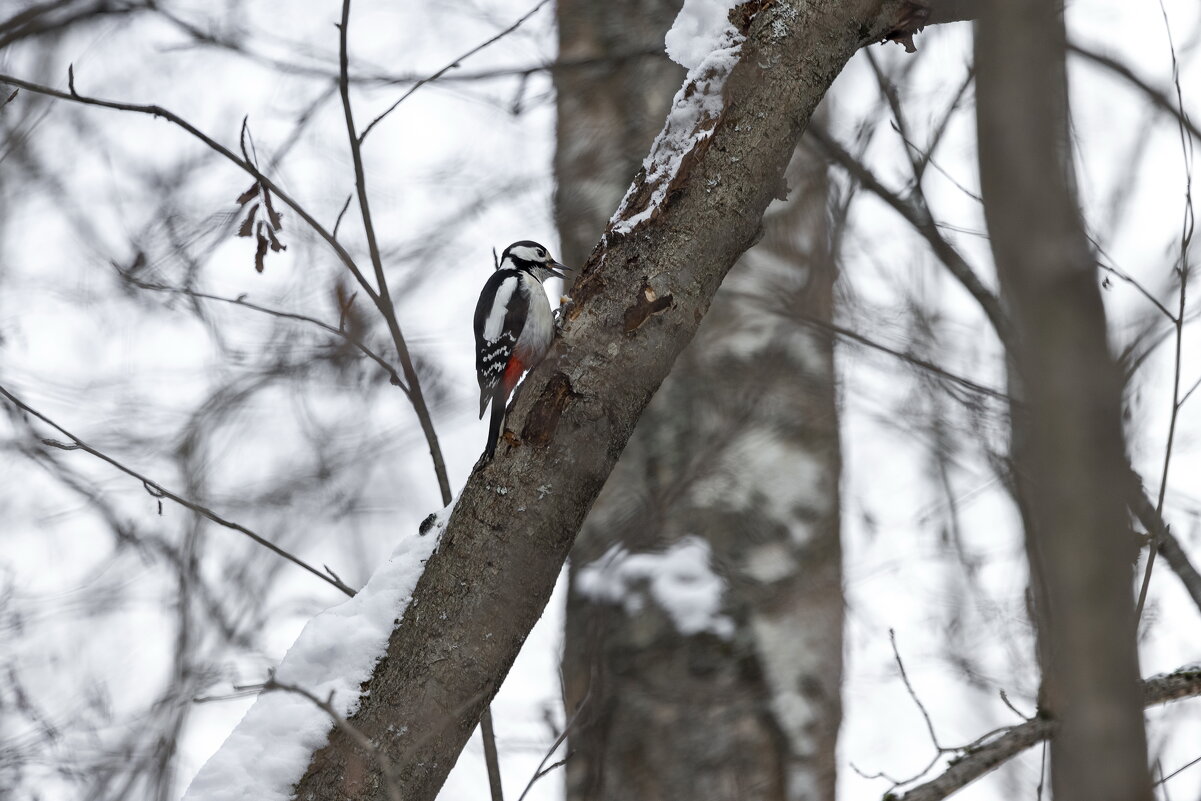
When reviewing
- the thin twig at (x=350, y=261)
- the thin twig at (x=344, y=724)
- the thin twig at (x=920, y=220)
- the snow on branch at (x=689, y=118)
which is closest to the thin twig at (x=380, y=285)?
the thin twig at (x=350, y=261)

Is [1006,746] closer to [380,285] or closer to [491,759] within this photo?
[491,759]

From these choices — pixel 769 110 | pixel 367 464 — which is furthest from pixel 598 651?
pixel 367 464

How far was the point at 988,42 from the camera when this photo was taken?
796 mm

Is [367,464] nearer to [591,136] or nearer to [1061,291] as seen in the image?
[591,136]

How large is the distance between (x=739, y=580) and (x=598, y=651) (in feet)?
1.99

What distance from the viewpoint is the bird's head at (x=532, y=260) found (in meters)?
4.09

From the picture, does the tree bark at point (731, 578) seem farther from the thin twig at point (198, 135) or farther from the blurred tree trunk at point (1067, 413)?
the blurred tree trunk at point (1067, 413)

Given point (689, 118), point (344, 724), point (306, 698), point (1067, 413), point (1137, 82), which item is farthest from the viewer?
point (1137, 82)

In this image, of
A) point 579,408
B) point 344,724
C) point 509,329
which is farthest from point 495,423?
point 344,724

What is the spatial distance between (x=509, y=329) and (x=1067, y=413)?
2939mm

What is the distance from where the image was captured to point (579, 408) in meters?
2.21

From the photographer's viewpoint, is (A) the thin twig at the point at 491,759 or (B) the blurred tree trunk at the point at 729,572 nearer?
(A) the thin twig at the point at 491,759

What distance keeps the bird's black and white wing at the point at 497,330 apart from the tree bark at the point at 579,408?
1159mm

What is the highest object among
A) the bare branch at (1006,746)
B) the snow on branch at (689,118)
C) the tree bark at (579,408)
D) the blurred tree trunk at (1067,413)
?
the snow on branch at (689,118)
